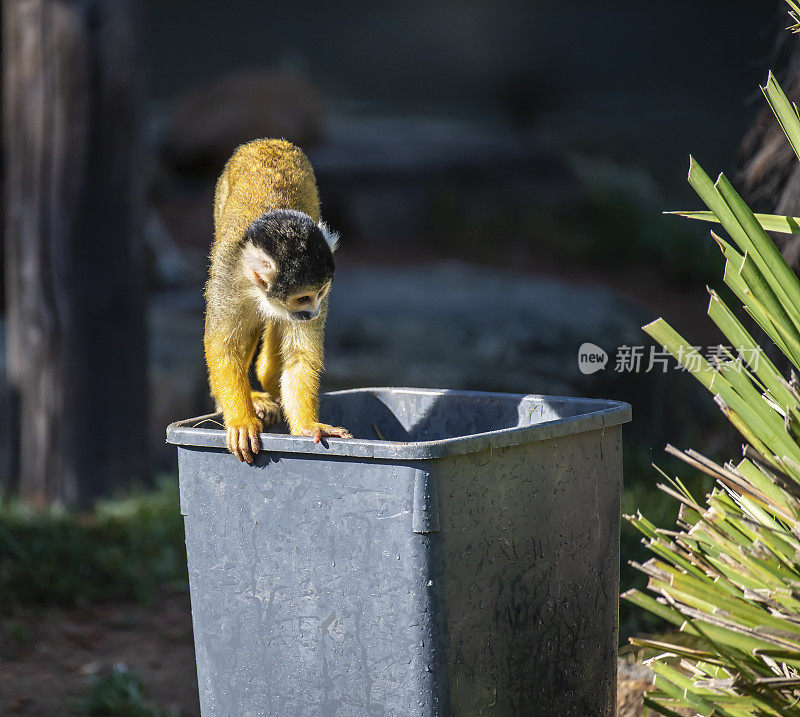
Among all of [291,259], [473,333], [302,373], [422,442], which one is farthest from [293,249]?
[473,333]

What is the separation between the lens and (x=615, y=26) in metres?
12.2

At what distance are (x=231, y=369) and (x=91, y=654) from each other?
1.54 meters

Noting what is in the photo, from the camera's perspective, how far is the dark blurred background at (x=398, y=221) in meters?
3.84

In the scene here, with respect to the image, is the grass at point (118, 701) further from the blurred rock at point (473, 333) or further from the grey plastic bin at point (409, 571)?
the blurred rock at point (473, 333)

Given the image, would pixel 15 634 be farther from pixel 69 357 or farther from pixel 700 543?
pixel 700 543

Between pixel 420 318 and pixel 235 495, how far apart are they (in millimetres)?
4195

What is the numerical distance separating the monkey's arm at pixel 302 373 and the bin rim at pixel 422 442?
0.29 metres

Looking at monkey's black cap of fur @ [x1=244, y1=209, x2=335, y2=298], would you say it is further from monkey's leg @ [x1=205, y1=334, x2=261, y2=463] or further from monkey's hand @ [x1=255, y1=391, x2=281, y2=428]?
monkey's hand @ [x1=255, y1=391, x2=281, y2=428]

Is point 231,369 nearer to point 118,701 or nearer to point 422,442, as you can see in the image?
point 422,442

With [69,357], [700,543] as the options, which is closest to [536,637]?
[700,543]

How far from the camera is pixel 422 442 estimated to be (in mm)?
1719

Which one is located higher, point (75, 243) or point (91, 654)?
point (75, 243)

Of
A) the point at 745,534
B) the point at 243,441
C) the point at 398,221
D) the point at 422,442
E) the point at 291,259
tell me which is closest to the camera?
the point at 745,534

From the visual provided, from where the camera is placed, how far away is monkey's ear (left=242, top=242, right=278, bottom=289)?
7.25 ft
